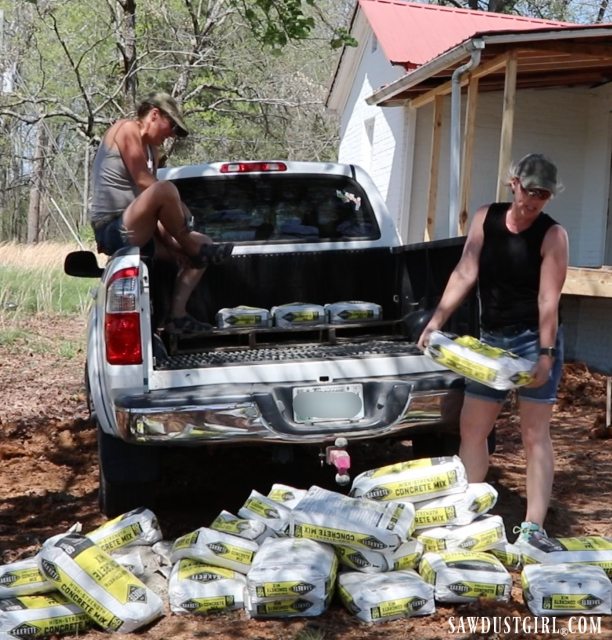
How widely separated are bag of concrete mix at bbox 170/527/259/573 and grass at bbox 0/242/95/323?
9.71 meters

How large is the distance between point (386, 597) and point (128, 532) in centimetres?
120

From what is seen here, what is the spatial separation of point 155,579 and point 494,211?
2198 mm

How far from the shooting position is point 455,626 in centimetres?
352

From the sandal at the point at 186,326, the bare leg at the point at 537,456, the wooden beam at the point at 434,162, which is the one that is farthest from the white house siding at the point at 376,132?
the bare leg at the point at 537,456

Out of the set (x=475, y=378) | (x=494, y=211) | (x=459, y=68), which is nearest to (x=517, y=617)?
(x=475, y=378)

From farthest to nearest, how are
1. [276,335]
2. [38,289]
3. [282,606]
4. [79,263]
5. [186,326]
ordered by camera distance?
A: [38,289]
[79,263]
[276,335]
[186,326]
[282,606]

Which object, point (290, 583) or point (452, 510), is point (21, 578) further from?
point (452, 510)

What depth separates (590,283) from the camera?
921cm

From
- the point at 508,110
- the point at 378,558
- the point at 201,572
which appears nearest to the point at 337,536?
the point at 378,558

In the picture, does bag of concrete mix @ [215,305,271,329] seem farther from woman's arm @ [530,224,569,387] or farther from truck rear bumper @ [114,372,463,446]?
woman's arm @ [530,224,569,387]

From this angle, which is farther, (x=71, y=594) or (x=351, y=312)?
(x=351, y=312)

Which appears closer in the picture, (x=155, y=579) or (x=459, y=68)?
(x=155, y=579)

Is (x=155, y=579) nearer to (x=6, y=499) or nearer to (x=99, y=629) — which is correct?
(x=99, y=629)

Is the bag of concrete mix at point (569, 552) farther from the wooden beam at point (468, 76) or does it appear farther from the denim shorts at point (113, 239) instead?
the wooden beam at point (468, 76)
